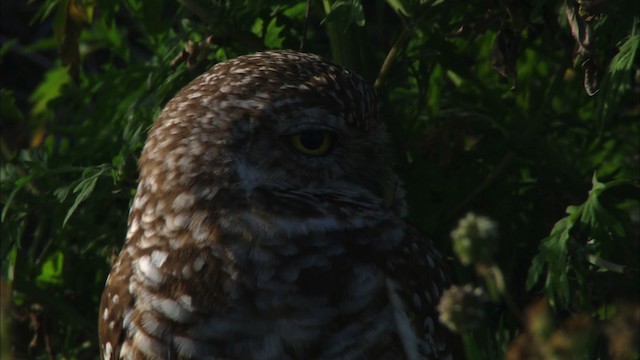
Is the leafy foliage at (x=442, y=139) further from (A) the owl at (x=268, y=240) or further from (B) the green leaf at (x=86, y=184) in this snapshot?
(A) the owl at (x=268, y=240)

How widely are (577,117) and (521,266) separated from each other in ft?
1.85

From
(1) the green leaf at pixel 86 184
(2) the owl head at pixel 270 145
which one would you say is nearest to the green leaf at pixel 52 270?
(1) the green leaf at pixel 86 184

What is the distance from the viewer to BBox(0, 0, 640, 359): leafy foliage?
2.87m

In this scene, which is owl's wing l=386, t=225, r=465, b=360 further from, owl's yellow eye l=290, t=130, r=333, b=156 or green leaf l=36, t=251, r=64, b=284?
green leaf l=36, t=251, r=64, b=284

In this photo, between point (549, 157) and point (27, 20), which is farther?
point (27, 20)

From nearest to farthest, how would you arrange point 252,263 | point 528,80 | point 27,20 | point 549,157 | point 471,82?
point 252,263 < point 549,157 < point 471,82 < point 528,80 < point 27,20

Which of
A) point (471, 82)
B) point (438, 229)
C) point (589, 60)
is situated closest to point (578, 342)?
point (589, 60)

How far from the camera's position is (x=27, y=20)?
266 inches

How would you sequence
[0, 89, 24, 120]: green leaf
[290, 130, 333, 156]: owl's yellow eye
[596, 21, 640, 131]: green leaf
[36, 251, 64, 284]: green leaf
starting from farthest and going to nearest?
[36, 251, 64, 284]: green leaf, [0, 89, 24, 120]: green leaf, [596, 21, 640, 131]: green leaf, [290, 130, 333, 156]: owl's yellow eye

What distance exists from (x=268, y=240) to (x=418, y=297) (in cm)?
37

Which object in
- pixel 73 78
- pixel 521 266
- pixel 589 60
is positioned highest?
pixel 589 60

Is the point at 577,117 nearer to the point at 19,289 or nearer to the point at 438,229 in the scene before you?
the point at 438,229

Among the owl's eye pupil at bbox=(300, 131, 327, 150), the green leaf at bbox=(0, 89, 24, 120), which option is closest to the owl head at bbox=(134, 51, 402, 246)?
the owl's eye pupil at bbox=(300, 131, 327, 150)

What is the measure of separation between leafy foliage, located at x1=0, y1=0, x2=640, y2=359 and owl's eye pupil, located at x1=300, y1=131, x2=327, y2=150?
266mm
